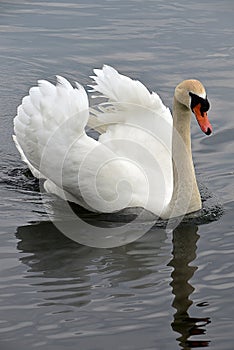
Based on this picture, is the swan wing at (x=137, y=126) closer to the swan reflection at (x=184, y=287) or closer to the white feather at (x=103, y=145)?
the white feather at (x=103, y=145)

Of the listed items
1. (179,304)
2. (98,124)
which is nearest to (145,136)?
(98,124)

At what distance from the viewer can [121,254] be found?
856 centimetres

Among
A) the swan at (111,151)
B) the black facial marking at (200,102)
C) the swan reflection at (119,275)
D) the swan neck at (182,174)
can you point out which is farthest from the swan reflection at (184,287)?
the black facial marking at (200,102)

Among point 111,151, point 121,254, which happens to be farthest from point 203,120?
point 121,254

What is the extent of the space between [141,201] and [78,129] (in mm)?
876

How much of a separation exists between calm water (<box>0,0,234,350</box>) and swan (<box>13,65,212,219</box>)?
1.22ft

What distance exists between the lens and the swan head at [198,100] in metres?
8.61

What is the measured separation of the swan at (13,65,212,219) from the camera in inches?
357

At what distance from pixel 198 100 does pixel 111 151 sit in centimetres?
110

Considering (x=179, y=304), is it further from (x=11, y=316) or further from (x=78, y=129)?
(x=78, y=129)

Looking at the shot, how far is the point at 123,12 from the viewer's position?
15461 millimetres

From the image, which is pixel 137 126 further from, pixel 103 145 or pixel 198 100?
pixel 198 100

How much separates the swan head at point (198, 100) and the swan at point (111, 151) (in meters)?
0.01

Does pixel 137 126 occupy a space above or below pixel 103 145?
above
